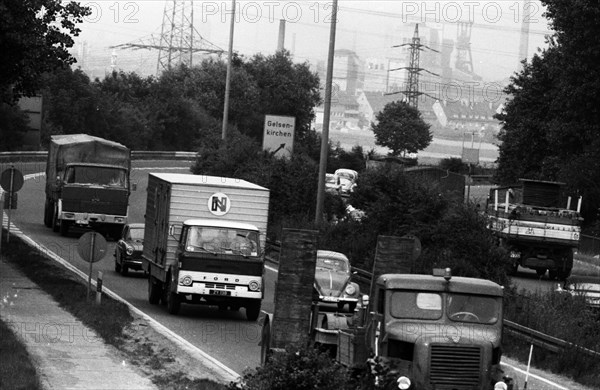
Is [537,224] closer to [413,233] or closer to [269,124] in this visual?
[413,233]

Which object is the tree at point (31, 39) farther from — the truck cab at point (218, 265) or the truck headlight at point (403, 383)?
the truck headlight at point (403, 383)

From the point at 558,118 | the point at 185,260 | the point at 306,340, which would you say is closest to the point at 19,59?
the point at 185,260

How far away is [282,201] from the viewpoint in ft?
165

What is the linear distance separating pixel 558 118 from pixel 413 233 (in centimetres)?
Answer: 2800

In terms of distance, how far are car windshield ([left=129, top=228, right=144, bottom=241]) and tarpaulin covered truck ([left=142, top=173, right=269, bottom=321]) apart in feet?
18.9

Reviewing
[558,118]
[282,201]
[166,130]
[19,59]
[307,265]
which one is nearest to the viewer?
[307,265]

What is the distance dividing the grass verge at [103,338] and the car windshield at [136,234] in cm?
234

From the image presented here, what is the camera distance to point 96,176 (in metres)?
45.9

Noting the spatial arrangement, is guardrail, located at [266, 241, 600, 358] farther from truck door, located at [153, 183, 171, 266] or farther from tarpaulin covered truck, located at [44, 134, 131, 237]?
tarpaulin covered truck, located at [44, 134, 131, 237]

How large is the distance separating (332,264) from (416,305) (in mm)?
15041

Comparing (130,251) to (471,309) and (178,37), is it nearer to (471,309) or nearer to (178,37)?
(471,309)

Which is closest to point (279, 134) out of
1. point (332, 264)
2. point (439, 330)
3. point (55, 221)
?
point (55, 221)

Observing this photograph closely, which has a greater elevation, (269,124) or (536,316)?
(269,124)

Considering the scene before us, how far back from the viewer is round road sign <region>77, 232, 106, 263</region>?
26.1 meters
